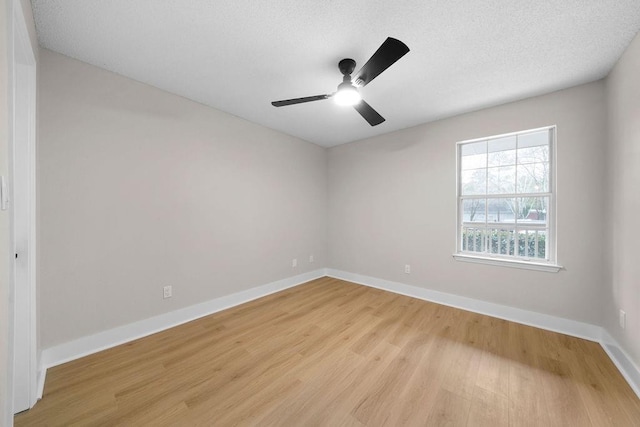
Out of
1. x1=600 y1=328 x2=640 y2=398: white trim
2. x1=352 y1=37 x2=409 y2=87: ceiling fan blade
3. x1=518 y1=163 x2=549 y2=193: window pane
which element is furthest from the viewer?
x1=518 y1=163 x2=549 y2=193: window pane

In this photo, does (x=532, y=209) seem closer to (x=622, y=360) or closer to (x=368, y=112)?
(x=622, y=360)

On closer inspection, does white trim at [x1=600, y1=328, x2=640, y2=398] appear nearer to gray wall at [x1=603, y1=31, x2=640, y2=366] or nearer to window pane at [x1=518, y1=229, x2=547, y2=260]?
gray wall at [x1=603, y1=31, x2=640, y2=366]

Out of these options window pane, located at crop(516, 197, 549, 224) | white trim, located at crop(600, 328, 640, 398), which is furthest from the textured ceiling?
white trim, located at crop(600, 328, 640, 398)

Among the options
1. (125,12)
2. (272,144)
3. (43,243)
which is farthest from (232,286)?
(125,12)

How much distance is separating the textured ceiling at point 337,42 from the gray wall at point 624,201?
0.25m

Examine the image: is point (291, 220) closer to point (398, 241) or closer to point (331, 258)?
point (331, 258)

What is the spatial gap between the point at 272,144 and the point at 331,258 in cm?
237

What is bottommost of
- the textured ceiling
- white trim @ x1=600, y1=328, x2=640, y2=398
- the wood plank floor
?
the wood plank floor

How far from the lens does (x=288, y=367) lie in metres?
1.90

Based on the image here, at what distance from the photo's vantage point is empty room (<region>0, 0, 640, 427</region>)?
1509 mm

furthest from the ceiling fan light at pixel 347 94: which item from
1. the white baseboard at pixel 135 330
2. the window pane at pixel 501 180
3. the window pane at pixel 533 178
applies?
the white baseboard at pixel 135 330

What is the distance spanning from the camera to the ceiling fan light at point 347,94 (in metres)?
1.88

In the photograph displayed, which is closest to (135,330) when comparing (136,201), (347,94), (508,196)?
(136,201)

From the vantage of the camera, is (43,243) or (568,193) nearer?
(43,243)
